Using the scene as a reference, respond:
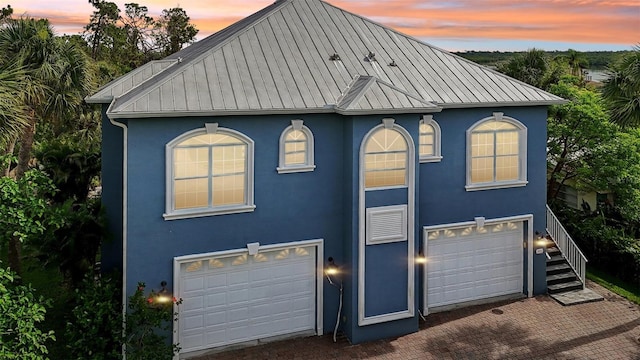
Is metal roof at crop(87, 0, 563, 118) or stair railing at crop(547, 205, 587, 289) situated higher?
metal roof at crop(87, 0, 563, 118)

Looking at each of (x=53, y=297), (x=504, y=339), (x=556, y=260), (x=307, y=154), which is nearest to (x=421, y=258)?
(x=504, y=339)

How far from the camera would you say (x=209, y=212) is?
38.8ft

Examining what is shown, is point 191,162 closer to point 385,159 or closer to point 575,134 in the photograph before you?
point 385,159

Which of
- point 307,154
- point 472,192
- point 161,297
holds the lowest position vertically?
point 161,297

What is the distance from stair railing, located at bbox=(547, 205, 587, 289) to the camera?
16062 mm

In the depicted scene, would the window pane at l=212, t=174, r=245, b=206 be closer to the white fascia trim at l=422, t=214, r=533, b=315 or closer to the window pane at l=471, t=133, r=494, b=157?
the white fascia trim at l=422, t=214, r=533, b=315

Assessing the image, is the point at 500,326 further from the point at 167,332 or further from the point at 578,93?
the point at 578,93

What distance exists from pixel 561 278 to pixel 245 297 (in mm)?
10118

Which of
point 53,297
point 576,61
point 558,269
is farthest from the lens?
point 576,61

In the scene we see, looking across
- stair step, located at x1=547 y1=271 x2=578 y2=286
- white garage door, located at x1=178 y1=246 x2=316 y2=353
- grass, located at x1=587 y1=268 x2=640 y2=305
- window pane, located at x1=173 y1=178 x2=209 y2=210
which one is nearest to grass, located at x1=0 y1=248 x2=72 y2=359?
white garage door, located at x1=178 y1=246 x2=316 y2=353

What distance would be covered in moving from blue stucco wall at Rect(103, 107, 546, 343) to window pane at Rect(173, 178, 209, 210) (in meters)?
Answer: 0.34

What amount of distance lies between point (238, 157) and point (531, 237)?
30.4ft

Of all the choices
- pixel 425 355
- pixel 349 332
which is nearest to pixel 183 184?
pixel 349 332

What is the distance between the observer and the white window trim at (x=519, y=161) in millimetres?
14414
